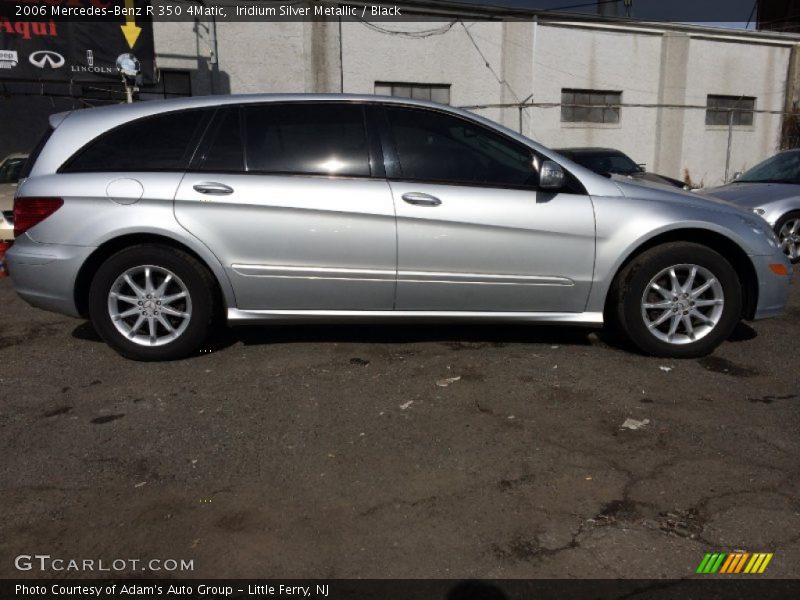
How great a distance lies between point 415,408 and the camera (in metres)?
3.71

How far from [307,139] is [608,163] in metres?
9.48

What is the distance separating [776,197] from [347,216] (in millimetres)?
5854

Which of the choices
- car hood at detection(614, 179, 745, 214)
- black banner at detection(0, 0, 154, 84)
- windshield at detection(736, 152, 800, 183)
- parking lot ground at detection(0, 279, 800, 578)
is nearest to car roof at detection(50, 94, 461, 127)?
car hood at detection(614, 179, 745, 214)

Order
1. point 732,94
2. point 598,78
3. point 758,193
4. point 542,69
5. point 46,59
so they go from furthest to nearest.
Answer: point 732,94 → point 598,78 → point 542,69 → point 46,59 → point 758,193

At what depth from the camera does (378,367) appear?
4.35 m

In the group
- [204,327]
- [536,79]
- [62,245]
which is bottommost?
[204,327]

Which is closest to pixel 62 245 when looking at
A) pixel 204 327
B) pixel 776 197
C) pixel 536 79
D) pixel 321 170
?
pixel 204 327

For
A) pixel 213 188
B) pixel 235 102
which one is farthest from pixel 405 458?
pixel 235 102

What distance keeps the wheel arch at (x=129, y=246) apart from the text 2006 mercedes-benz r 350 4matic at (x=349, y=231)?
0.05 feet

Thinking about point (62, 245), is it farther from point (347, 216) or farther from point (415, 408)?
point (415, 408)

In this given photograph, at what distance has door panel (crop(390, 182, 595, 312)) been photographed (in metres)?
4.25

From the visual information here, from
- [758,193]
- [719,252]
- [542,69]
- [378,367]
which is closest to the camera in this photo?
[378,367]

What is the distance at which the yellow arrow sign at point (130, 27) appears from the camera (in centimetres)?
1299

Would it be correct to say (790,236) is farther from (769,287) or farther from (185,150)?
(185,150)
